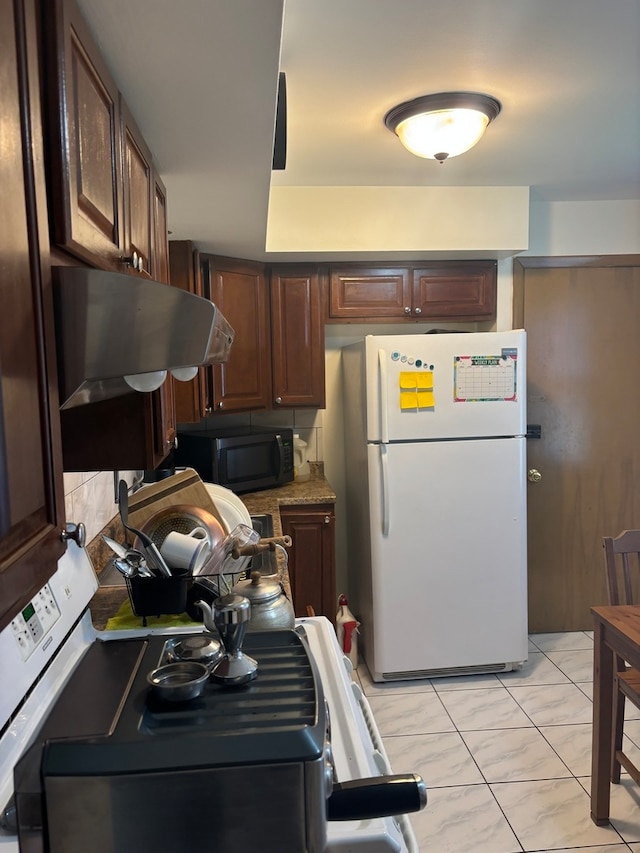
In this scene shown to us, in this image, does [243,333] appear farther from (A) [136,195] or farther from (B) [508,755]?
(B) [508,755]

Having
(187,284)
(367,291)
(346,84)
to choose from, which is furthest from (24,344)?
(367,291)

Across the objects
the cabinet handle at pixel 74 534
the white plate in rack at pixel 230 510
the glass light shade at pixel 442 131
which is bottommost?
the white plate in rack at pixel 230 510

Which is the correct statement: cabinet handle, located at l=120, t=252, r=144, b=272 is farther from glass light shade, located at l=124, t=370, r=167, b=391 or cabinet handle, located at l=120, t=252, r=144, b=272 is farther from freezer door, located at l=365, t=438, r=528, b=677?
freezer door, located at l=365, t=438, r=528, b=677

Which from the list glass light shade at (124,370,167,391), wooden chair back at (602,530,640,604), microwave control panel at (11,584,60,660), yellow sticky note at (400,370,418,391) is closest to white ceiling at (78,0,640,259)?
glass light shade at (124,370,167,391)

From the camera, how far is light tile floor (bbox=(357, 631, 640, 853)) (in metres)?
2.03

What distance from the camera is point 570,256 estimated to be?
3.34 metres

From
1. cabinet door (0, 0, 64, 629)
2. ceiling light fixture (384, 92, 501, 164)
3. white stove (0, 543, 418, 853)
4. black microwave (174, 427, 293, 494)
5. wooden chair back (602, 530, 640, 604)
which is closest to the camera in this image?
cabinet door (0, 0, 64, 629)

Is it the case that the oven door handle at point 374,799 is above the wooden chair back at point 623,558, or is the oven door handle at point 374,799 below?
above

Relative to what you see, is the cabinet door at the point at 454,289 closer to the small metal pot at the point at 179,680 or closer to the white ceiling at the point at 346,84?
the white ceiling at the point at 346,84

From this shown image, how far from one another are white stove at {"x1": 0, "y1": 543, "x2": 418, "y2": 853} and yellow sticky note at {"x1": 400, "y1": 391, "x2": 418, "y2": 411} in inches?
62.8

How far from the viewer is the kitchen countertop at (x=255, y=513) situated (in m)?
1.60

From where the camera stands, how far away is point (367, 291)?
318cm

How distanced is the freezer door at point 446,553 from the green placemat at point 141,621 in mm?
1521

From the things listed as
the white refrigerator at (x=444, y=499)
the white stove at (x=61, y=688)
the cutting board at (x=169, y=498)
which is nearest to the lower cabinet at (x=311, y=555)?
the white refrigerator at (x=444, y=499)
